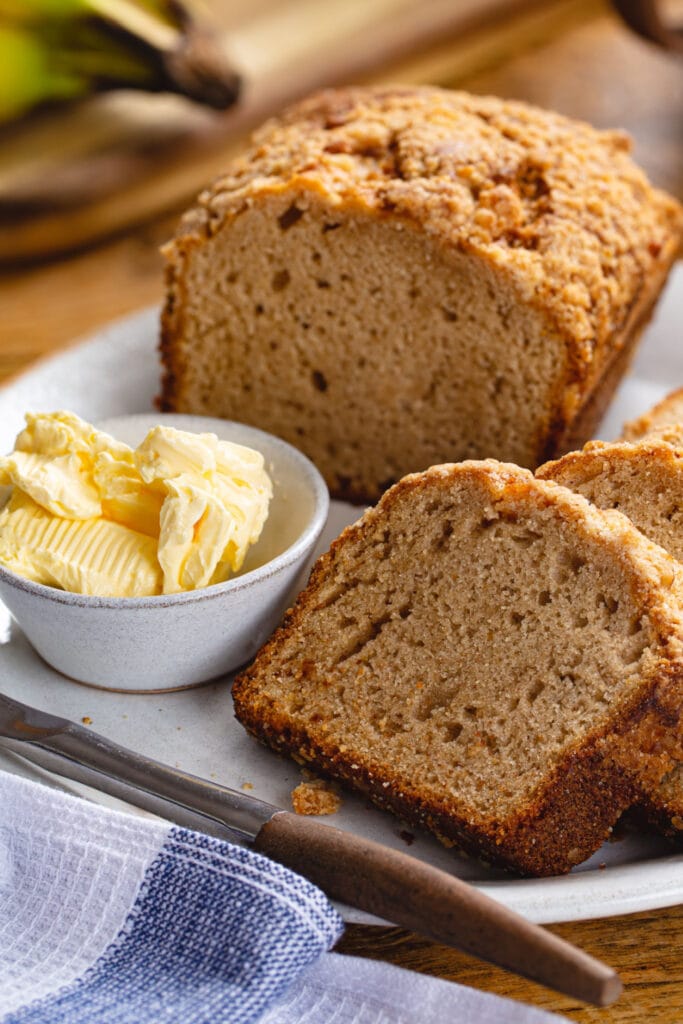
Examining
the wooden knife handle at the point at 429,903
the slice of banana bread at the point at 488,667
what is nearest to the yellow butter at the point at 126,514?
the slice of banana bread at the point at 488,667

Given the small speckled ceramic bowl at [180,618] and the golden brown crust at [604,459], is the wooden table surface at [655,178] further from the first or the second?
the golden brown crust at [604,459]

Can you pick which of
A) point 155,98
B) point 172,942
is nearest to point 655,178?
point 155,98

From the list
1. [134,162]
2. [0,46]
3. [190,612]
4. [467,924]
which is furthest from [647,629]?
[0,46]

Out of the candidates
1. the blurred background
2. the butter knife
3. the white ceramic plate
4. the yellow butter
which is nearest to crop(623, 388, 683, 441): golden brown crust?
the white ceramic plate

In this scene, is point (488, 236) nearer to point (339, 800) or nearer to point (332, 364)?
point (332, 364)

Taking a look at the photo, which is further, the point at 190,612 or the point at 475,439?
the point at 475,439

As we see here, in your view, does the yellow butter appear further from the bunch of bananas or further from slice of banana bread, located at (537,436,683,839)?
the bunch of bananas
